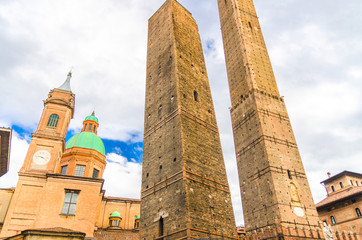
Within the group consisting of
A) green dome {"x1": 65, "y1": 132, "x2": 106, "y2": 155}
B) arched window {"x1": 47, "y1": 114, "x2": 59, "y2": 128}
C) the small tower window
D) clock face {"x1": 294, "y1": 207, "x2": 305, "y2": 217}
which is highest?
green dome {"x1": 65, "y1": 132, "x2": 106, "y2": 155}

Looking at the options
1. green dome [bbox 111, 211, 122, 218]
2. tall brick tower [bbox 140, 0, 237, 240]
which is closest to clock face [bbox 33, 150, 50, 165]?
tall brick tower [bbox 140, 0, 237, 240]

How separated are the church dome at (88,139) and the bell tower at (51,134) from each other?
15.9ft

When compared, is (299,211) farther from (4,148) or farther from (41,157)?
(4,148)

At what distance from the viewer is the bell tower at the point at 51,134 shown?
19.5 meters

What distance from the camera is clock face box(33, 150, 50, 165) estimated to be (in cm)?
1955

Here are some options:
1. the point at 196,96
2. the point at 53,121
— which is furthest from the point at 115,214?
the point at 196,96

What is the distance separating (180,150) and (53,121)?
39.4 ft

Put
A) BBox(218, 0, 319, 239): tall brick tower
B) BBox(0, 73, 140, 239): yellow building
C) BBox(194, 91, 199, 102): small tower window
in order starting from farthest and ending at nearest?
BBox(218, 0, 319, 239): tall brick tower < BBox(194, 91, 199, 102): small tower window < BBox(0, 73, 140, 239): yellow building

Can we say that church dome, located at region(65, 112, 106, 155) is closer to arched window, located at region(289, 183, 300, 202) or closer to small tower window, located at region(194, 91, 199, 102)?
small tower window, located at region(194, 91, 199, 102)

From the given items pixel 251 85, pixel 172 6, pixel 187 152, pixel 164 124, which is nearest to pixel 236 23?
pixel 251 85

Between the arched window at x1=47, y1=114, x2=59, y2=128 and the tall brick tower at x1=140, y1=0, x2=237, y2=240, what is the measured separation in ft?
24.8

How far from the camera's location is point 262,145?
23844 millimetres

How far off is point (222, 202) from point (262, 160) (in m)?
9.86

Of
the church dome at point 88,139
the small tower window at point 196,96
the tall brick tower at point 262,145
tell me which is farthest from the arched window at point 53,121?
the tall brick tower at point 262,145
